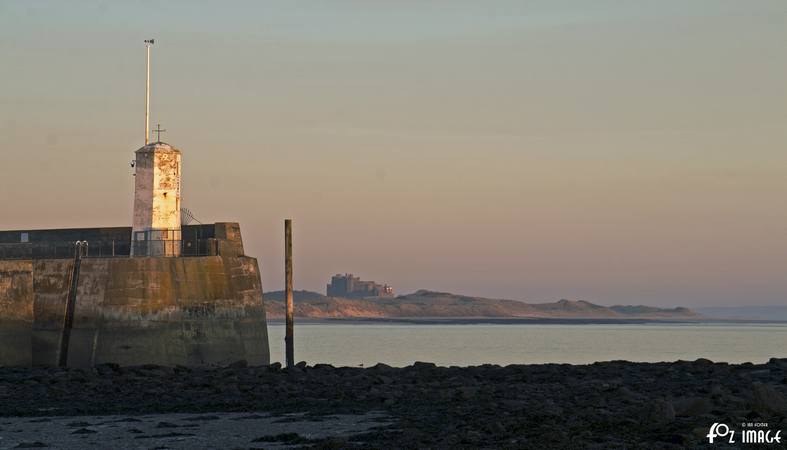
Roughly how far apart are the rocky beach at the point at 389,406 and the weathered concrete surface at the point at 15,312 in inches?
171

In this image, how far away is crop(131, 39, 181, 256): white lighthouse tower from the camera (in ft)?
147

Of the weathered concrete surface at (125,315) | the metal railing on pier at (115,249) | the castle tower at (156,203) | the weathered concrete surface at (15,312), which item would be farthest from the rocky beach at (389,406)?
the castle tower at (156,203)

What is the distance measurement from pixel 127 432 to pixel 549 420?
25.2 ft

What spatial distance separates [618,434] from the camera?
1933 cm

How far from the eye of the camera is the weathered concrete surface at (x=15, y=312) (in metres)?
41.8

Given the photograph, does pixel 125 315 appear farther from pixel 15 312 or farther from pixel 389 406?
pixel 389 406

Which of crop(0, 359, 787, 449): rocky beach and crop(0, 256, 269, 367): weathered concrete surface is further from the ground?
crop(0, 256, 269, 367): weathered concrete surface

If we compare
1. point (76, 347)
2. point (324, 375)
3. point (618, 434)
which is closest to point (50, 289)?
point (76, 347)

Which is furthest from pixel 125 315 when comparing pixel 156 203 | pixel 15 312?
pixel 156 203

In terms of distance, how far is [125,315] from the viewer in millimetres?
42250

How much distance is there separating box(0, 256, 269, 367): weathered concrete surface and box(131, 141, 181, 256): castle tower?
1502 millimetres

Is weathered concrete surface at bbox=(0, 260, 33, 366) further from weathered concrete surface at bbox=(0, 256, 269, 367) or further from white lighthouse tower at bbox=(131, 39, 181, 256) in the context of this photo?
white lighthouse tower at bbox=(131, 39, 181, 256)

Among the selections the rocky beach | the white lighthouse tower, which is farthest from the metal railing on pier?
the rocky beach

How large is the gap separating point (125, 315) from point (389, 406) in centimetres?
1881
